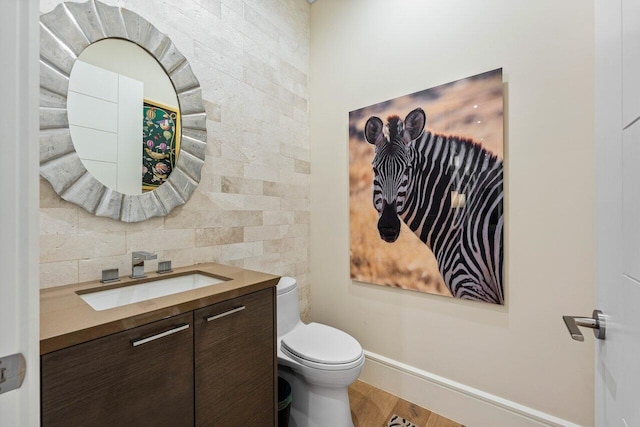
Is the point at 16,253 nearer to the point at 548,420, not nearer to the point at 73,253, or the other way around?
the point at 73,253

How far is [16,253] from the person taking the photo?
50cm

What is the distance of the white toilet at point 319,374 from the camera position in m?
1.46

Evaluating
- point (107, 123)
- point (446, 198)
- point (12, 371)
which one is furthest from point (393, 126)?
point (12, 371)

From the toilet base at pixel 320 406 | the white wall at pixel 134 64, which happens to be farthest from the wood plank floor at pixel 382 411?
the white wall at pixel 134 64

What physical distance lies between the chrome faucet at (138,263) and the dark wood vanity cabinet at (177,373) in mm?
466

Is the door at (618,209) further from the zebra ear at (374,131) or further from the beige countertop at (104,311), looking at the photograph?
the zebra ear at (374,131)

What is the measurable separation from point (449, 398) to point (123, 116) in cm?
236

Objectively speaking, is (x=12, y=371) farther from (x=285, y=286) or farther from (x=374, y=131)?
(x=374, y=131)

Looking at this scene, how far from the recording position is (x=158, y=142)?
1.44m

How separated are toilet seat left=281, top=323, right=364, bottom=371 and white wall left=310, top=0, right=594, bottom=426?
0.45 m

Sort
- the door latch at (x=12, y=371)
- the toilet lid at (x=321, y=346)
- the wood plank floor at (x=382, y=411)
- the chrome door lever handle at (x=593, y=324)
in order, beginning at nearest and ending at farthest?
the door latch at (x=12, y=371), the chrome door lever handle at (x=593, y=324), the toilet lid at (x=321, y=346), the wood plank floor at (x=382, y=411)

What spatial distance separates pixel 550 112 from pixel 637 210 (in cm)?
126

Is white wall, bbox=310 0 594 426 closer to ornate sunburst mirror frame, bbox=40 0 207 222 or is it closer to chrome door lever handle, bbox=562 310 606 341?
chrome door lever handle, bbox=562 310 606 341

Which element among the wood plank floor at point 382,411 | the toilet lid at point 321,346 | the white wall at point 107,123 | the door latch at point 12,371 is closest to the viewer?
the door latch at point 12,371
